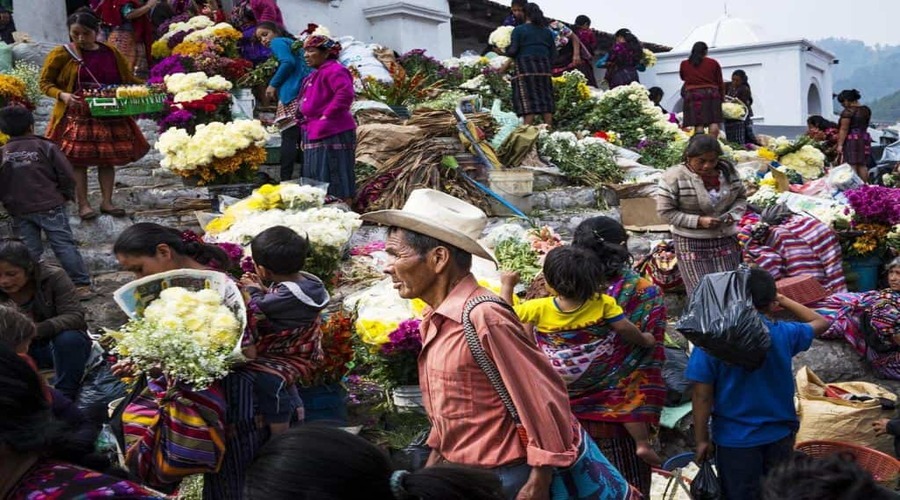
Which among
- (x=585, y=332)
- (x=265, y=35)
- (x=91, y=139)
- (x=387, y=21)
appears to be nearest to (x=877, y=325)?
(x=585, y=332)

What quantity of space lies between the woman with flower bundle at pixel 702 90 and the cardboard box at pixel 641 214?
4.90 m

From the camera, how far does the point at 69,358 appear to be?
4.70 m

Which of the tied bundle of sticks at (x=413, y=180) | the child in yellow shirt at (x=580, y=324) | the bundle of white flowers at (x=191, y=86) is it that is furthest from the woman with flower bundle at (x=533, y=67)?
the child in yellow shirt at (x=580, y=324)

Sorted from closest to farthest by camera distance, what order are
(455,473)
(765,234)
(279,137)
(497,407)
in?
(455,473) → (497,407) → (765,234) → (279,137)

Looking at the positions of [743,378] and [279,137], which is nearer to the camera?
[743,378]

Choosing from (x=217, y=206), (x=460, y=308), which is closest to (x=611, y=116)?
(x=217, y=206)

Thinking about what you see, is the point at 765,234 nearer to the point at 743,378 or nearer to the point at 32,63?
the point at 743,378

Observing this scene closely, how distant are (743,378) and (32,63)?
9755 mm

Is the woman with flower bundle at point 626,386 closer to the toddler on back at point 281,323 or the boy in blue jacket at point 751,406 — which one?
the boy in blue jacket at point 751,406

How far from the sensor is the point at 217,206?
7848mm

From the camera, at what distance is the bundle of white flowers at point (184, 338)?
304 centimetres

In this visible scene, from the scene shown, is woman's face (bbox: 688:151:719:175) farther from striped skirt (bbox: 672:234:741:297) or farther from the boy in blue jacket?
the boy in blue jacket

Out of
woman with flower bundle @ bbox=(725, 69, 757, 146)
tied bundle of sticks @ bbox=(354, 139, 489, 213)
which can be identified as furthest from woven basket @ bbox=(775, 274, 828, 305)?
woman with flower bundle @ bbox=(725, 69, 757, 146)

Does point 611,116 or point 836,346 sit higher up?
point 611,116
